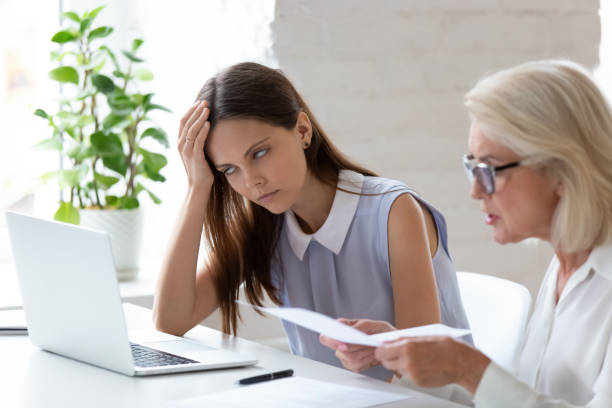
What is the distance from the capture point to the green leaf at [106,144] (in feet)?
6.99

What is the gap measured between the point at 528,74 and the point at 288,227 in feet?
2.36

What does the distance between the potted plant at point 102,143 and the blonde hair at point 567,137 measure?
1.23 m

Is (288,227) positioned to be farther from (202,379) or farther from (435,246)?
(202,379)

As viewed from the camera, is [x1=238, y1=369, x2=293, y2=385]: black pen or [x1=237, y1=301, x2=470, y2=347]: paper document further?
[x1=238, y1=369, x2=293, y2=385]: black pen

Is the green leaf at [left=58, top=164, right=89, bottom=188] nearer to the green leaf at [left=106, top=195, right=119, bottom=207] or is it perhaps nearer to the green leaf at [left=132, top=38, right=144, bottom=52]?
the green leaf at [left=106, top=195, right=119, bottom=207]

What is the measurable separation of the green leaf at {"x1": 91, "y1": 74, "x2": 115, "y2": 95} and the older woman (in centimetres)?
123

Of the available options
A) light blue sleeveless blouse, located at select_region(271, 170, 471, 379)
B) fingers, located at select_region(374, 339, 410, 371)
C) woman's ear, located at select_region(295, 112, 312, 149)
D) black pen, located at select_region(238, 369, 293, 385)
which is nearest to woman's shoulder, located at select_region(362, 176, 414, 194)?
light blue sleeveless blouse, located at select_region(271, 170, 471, 379)

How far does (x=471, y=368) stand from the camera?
3.43 feet

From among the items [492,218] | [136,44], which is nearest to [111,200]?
[136,44]

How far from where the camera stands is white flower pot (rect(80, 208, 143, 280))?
2.21m

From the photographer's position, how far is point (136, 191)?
2.27 metres

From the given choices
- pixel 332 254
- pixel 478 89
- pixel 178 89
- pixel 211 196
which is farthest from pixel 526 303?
pixel 178 89

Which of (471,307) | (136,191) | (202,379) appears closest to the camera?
(202,379)

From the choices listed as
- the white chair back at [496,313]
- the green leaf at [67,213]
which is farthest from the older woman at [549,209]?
the green leaf at [67,213]
